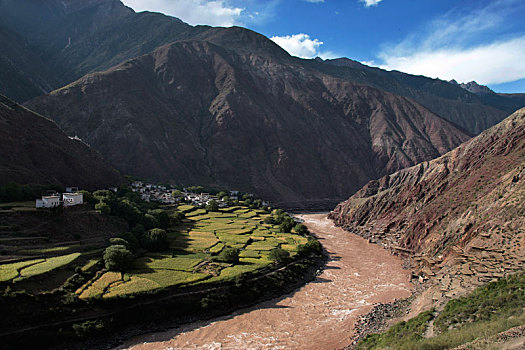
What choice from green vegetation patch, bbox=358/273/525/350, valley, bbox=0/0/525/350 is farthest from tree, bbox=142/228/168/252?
green vegetation patch, bbox=358/273/525/350

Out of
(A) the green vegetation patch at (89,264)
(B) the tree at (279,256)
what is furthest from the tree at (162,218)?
(B) the tree at (279,256)

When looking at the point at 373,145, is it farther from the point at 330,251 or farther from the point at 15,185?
the point at 15,185

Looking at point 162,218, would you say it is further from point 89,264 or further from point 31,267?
point 31,267

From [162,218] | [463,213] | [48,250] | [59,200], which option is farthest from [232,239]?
[463,213]

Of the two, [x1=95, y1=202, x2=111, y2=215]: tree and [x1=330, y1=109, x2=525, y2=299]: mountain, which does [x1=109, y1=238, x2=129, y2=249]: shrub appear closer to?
[x1=95, y1=202, x2=111, y2=215]: tree

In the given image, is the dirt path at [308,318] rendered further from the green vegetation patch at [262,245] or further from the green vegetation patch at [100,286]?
the green vegetation patch at [262,245]

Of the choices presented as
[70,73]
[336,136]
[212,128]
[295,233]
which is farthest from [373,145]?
[70,73]
